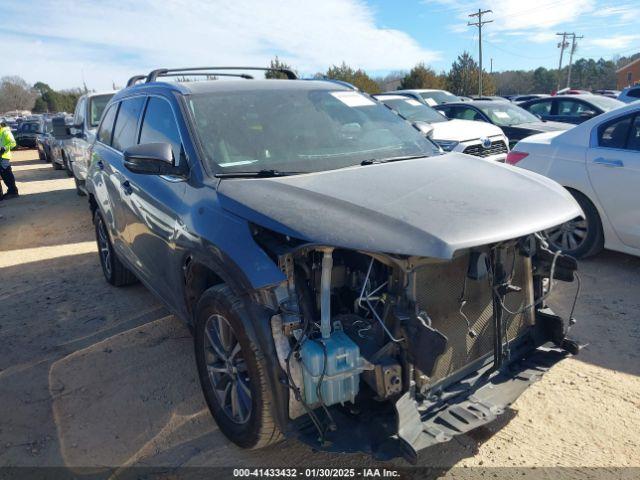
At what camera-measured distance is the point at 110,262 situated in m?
5.21

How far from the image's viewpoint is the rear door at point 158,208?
10.2 feet

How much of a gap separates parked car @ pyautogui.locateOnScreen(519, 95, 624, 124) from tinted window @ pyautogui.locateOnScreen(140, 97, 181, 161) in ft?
36.1

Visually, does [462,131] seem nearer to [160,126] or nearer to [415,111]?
[415,111]

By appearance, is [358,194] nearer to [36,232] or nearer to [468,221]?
[468,221]

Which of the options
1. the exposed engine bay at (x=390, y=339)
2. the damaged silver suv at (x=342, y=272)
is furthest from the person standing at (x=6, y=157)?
the exposed engine bay at (x=390, y=339)

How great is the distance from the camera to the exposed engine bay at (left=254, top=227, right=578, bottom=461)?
220 cm

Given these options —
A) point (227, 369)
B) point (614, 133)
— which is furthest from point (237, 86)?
point (614, 133)

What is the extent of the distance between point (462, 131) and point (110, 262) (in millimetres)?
5933

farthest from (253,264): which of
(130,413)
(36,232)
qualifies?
(36,232)

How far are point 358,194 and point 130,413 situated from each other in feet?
6.71

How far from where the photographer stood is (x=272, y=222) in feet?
7.50

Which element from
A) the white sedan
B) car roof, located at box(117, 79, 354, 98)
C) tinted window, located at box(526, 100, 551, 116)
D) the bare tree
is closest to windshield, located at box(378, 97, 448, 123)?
the white sedan

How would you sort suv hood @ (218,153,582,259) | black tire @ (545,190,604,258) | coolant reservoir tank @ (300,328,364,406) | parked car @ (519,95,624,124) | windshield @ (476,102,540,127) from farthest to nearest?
parked car @ (519,95,624,124), windshield @ (476,102,540,127), black tire @ (545,190,604,258), coolant reservoir tank @ (300,328,364,406), suv hood @ (218,153,582,259)

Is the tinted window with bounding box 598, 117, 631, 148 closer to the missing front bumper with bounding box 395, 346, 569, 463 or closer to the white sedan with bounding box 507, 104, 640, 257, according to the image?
the white sedan with bounding box 507, 104, 640, 257
